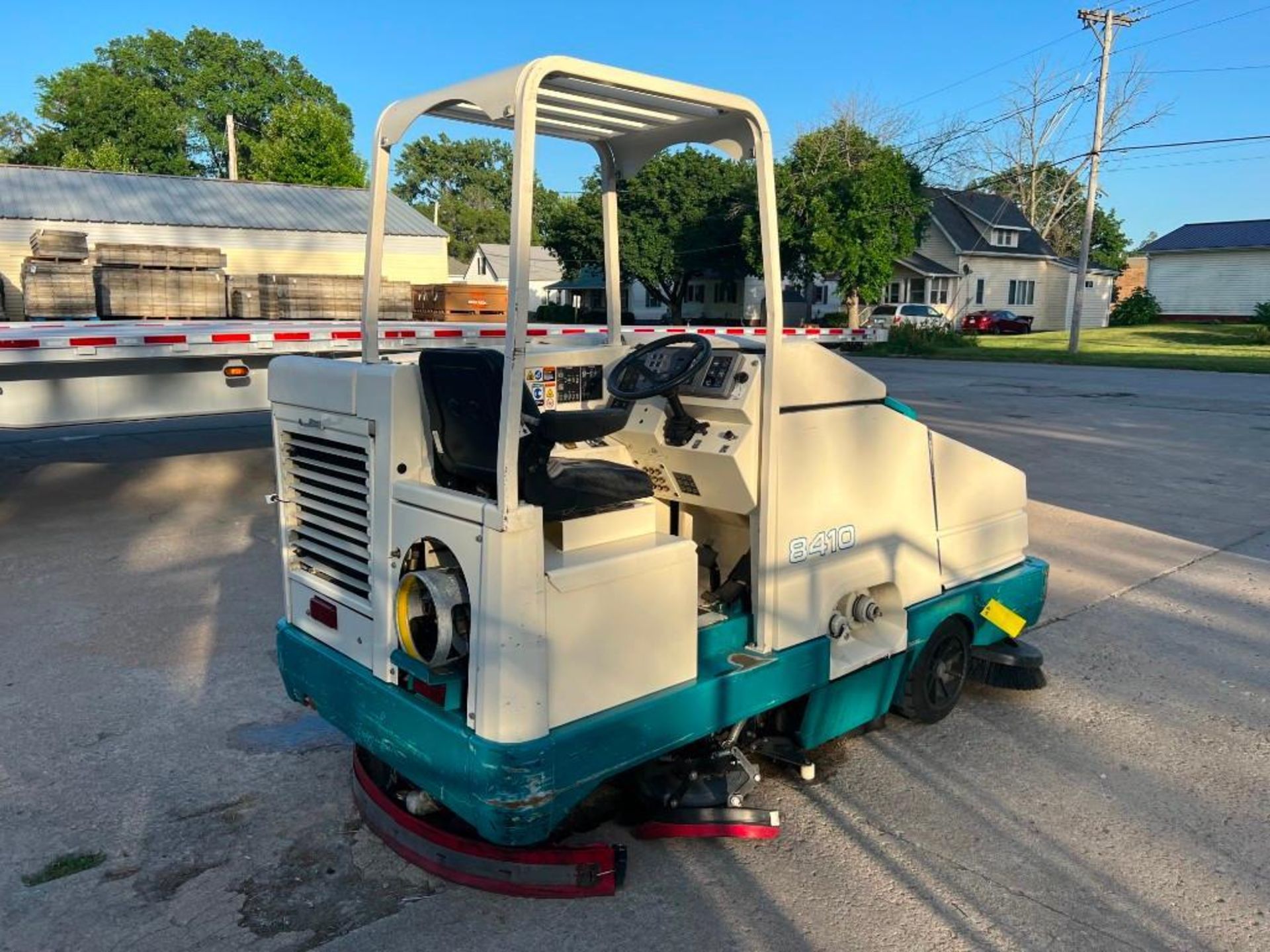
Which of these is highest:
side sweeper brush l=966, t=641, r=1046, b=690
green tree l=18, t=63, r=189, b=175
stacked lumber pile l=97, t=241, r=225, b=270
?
green tree l=18, t=63, r=189, b=175

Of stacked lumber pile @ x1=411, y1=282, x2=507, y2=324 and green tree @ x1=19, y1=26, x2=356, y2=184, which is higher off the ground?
green tree @ x1=19, y1=26, x2=356, y2=184

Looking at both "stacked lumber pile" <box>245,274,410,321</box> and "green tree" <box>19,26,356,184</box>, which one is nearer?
"stacked lumber pile" <box>245,274,410,321</box>

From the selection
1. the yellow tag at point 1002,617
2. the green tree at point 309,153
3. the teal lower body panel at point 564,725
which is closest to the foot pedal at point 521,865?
the teal lower body panel at point 564,725

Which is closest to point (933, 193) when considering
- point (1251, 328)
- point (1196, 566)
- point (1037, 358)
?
point (1251, 328)

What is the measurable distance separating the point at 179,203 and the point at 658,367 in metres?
24.5

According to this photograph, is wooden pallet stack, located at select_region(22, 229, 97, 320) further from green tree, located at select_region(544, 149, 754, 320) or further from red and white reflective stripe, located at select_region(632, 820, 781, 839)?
green tree, located at select_region(544, 149, 754, 320)

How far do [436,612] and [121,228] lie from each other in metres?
22.9

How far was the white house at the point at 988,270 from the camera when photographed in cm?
4481

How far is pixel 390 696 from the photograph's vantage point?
2830mm

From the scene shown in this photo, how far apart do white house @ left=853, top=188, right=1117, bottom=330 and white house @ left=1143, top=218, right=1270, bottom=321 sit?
2.95 metres

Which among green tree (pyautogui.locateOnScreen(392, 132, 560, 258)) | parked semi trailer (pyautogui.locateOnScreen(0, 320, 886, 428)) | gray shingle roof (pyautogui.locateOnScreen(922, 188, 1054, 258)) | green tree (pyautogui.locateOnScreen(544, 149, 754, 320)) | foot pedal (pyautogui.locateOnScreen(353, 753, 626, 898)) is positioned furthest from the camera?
green tree (pyautogui.locateOnScreen(392, 132, 560, 258))

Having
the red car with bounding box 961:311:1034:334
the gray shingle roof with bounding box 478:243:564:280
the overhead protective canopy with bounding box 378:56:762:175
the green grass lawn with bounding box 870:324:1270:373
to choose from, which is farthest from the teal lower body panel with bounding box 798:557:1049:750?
the gray shingle roof with bounding box 478:243:564:280

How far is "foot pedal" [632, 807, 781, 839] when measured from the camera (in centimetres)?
311

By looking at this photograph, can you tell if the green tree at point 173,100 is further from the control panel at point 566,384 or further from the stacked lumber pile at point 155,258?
the control panel at point 566,384
